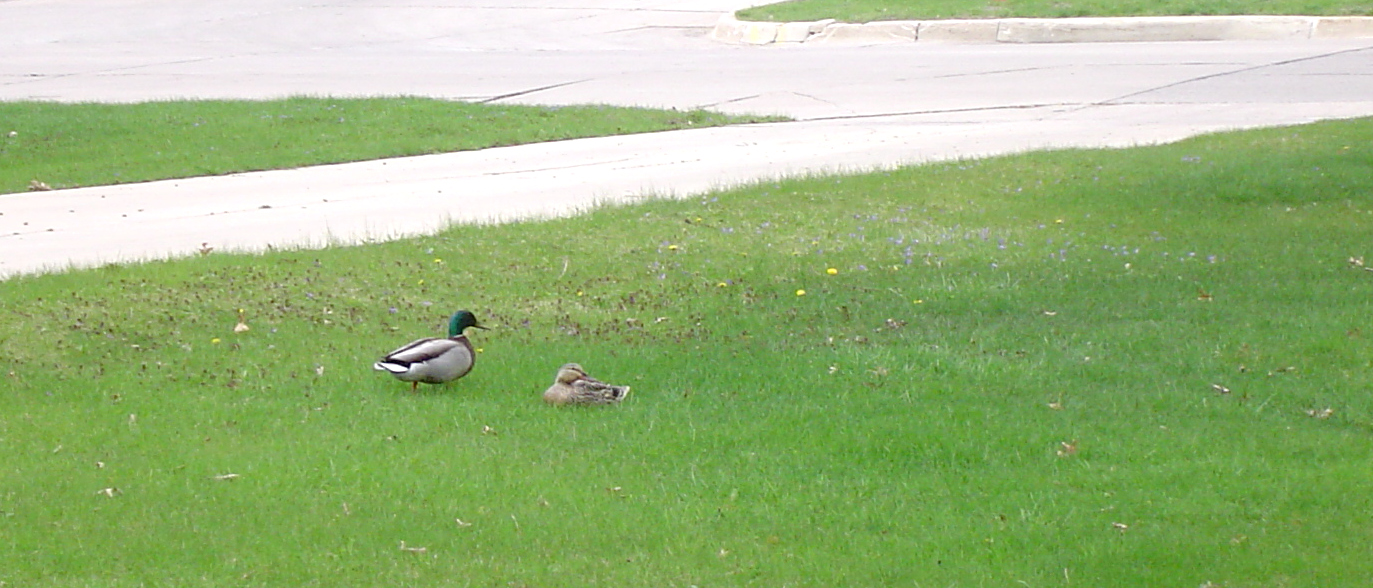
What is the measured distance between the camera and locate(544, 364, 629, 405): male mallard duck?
6777 millimetres

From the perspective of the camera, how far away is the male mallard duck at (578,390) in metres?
6.78

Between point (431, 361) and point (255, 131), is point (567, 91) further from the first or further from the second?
point (431, 361)

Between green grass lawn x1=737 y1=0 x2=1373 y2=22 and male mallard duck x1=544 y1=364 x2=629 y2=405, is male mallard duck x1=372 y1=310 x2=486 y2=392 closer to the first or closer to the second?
male mallard duck x1=544 y1=364 x2=629 y2=405

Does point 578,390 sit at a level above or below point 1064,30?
below

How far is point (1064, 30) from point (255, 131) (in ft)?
42.3

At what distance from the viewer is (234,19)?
29625 millimetres

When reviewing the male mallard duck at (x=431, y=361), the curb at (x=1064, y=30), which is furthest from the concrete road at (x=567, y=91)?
the male mallard duck at (x=431, y=361)

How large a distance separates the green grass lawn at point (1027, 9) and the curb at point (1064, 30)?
1.36 ft

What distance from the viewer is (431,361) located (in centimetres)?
689

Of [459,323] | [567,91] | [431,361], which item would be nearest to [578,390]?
[431,361]

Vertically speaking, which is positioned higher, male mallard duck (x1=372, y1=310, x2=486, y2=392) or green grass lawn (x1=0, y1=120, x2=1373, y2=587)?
male mallard duck (x1=372, y1=310, x2=486, y2=392)

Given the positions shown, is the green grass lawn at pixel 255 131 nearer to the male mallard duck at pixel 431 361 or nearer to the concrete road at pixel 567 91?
the concrete road at pixel 567 91

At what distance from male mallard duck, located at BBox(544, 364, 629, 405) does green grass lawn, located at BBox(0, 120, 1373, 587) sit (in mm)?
71

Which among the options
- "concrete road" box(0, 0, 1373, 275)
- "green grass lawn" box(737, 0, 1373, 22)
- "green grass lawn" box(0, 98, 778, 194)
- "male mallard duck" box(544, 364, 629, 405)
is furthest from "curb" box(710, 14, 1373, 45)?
"male mallard duck" box(544, 364, 629, 405)
